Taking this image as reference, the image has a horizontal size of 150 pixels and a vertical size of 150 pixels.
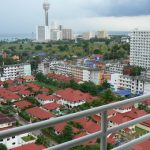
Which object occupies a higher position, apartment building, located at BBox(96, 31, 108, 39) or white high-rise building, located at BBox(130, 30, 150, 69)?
apartment building, located at BBox(96, 31, 108, 39)

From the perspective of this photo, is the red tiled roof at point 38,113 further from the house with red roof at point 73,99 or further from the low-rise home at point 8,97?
the low-rise home at point 8,97

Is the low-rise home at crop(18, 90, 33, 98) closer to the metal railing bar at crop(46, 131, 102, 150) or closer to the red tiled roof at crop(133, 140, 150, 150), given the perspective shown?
the red tiled roof at crop(133, 140, 150, 150)

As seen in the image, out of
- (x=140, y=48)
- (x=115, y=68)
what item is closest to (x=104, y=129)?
(x=115, y=68)

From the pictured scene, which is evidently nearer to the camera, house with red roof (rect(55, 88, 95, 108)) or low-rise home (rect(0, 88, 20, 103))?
house with red roof (rect(55, 88, 95, 108))

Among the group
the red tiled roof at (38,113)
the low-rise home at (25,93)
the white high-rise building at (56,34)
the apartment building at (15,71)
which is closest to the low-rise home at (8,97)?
the low-rise home at (25,93)

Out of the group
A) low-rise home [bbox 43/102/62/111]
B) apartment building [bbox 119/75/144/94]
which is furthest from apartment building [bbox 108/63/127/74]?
low-rise home [bbox 43/102/62/111]

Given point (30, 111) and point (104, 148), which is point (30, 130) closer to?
point (104, 148)

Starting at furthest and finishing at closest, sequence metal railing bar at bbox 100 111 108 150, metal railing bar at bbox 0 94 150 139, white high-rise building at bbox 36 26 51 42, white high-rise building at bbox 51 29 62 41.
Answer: white high-rise building at bbox 36 26 51 42 → white high-rise building at bbox 51 29 62 41 → metal railing bar at bbox 100 111 108 150 → metal railing bar at bbox 0 94 150 139
